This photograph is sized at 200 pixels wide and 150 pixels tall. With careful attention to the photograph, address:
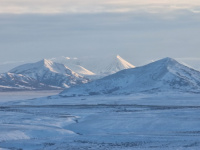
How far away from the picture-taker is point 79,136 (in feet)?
217

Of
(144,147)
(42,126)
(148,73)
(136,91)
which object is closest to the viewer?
(144,147)

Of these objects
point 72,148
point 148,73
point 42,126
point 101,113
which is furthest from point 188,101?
point 72,148

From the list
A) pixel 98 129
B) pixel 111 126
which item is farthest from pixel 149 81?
pixel 98 129

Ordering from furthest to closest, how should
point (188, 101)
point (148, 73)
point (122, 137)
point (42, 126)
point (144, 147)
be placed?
point (148, 73) < point (188, 101) < point (42, 126) < point (122, 137) < point (144, 147)

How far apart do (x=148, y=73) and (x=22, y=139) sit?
9641 centimetres

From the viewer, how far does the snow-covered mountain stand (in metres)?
149

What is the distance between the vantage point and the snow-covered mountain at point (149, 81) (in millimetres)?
149375

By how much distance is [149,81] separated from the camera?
155 meters

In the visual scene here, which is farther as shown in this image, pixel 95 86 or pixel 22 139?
pixel 95 86

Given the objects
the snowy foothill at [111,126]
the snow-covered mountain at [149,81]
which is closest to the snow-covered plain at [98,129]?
the snowy foothill at [111,126]

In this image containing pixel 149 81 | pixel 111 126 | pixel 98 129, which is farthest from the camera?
pixel 149 81

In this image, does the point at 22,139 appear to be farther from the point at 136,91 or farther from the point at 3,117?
the point at 136,91

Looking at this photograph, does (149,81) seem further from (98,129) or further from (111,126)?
(98,129)

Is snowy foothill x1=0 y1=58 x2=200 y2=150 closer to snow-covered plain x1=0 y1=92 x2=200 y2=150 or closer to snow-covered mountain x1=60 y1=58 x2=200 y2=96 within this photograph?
snow-covered plain x1=0 y1=92 x2=200 y2=150
